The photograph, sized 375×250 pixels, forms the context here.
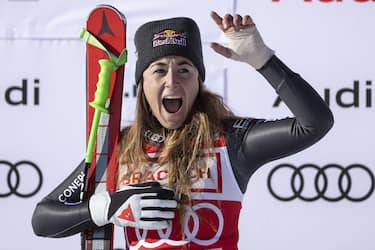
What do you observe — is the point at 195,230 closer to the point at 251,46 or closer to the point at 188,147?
the point at 188,147

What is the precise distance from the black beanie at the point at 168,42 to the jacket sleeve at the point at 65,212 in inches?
14.1

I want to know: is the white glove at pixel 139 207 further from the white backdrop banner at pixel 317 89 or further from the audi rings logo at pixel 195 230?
the white backdrop banner at pixel 317 89

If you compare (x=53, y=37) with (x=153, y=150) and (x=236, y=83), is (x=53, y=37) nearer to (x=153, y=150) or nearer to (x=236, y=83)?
(x=236, y=83)

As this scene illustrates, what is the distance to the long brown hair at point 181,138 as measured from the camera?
222cm

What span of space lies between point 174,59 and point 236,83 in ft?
3.81

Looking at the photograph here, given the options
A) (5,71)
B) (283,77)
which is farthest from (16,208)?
(283,77)

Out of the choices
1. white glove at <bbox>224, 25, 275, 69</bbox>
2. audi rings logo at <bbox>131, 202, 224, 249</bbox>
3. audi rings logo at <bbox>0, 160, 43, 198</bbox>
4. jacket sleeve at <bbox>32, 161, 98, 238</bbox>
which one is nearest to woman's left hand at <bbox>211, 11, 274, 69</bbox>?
white glove at <bbox>224, 25, 275, 69</bbox>

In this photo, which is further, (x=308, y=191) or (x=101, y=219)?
(x=308, y=191)

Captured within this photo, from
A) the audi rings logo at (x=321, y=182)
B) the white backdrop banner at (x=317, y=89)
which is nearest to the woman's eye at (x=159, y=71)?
the white backdrop banner at (x=317, y=89)

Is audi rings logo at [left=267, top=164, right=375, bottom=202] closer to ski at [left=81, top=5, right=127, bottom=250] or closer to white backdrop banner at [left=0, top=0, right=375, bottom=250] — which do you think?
white backdrop banner at [left=0, top=0, right=375, bottom=250]

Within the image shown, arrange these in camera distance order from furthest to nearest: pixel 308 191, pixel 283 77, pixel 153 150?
pixel 308 191 → pixel 153 150 → pixel 283 77

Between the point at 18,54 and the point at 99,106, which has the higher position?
the point at 18,54

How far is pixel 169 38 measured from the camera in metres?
2.35

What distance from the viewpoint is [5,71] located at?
3.54m
